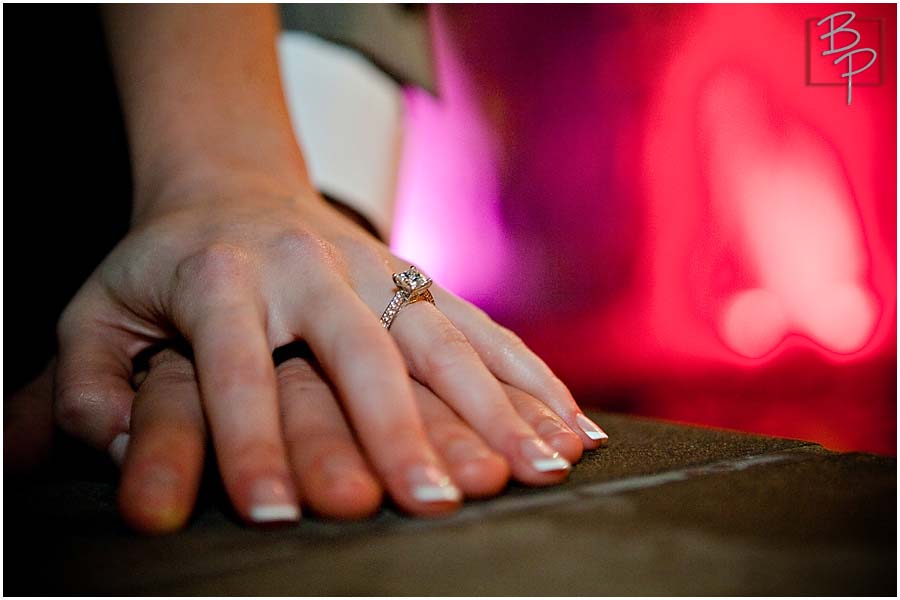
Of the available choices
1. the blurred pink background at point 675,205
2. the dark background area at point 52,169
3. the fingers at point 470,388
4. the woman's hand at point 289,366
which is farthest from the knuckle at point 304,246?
the blurred pink background at point 675,205

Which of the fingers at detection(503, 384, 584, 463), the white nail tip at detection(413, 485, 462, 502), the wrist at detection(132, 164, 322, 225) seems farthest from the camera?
the wrist at detection(132, 164, 322, 225)

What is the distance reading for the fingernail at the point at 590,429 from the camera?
67 centimetres

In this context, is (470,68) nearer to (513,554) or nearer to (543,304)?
(543,304)

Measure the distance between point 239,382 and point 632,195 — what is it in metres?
2.18

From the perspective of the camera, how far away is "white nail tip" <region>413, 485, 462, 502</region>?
46cm

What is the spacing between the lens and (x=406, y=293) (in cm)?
74

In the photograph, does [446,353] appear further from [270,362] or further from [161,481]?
[161,481]

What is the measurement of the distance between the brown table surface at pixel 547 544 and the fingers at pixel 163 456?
18 millimetres

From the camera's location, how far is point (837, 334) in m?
2.46

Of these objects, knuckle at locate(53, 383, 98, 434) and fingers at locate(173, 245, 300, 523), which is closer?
fingers at locate(173, 245, 300, 523)

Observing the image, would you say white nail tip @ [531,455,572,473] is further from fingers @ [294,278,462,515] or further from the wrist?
the wrist

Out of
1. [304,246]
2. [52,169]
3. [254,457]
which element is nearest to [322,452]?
[254,457]

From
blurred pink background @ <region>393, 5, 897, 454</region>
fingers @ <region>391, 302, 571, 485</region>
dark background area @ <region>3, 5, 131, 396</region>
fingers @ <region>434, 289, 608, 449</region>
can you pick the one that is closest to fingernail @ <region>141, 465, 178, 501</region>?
fingers @ <region>391, 302, 571, 485</region>

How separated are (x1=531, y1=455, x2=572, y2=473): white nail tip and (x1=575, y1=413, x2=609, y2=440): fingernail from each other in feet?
0.46
